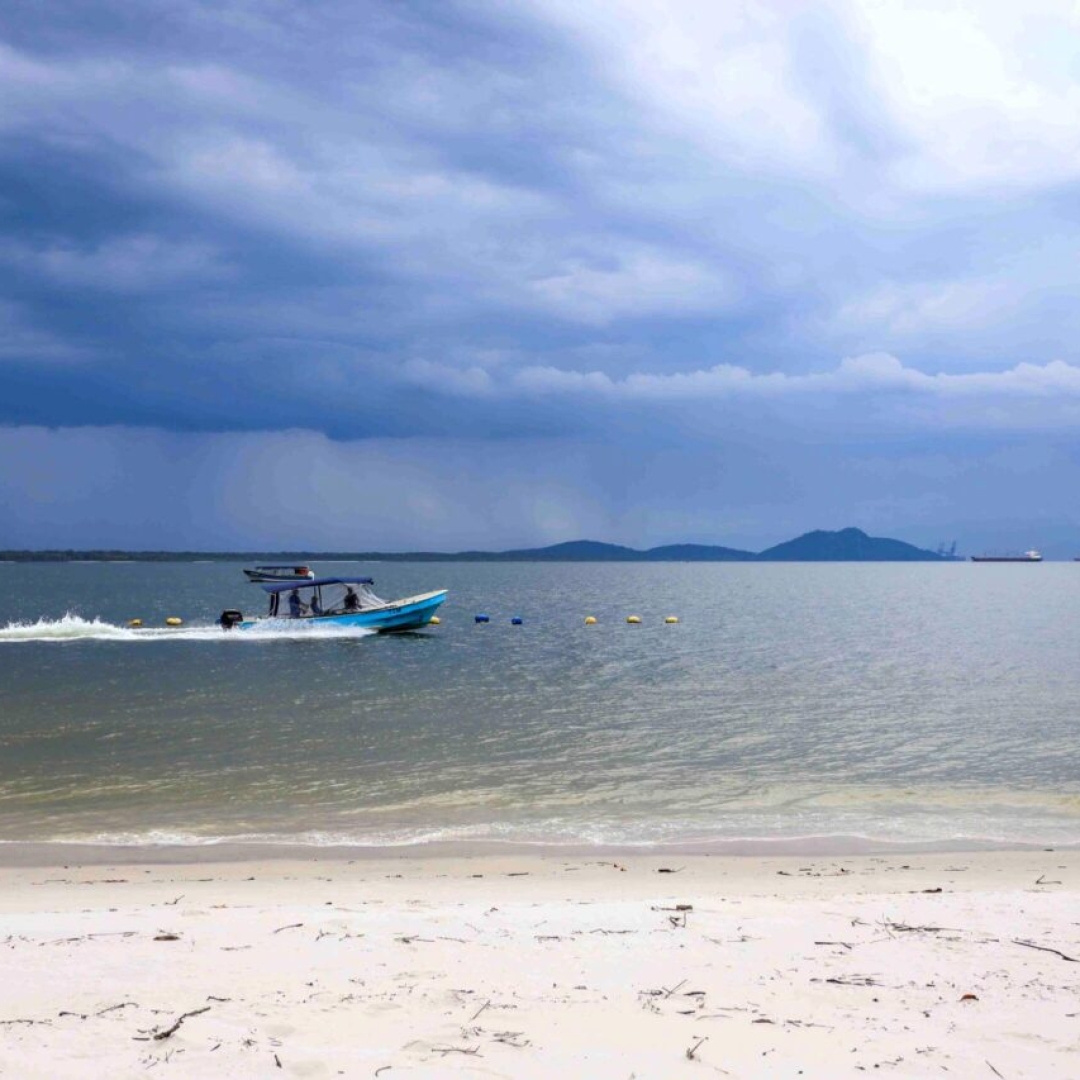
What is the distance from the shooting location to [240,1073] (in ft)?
18.2

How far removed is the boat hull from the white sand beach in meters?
38.6

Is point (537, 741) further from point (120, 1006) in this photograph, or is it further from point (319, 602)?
point (319, 602)

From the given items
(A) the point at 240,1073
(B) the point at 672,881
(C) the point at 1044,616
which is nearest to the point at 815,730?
(B) the point at 672,881

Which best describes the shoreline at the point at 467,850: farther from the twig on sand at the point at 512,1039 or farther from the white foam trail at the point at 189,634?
the white foam trail at the point at 189,634

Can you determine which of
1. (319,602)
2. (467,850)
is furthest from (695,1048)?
(319,602)

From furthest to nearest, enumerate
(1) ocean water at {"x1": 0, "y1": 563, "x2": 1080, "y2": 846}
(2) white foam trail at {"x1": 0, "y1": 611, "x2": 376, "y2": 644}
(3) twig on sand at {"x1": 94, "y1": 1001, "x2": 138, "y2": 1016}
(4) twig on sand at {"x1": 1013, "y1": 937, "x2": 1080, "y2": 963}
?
(2) white foam trail at {"x1": 0, "y1": 611, "x2": 376, "y2": 644} → (1) ocean water at {"x1": 0, "y1": 563, "x2": 1080, "y2": 846} → (4) twig on sand at {"x1": 1013, "y1": 937, "x2": 1080, "y2": 963} → (3) twig on sand at {"x1": 94, "y1": 1001, "x2": 138, "y2": 1016}

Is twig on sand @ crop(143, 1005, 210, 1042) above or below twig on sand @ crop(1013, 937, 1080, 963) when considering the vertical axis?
below

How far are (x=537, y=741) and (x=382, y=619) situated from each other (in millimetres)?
29575

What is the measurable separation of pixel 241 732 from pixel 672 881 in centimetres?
A: 1482

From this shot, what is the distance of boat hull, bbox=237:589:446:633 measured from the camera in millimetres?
49094

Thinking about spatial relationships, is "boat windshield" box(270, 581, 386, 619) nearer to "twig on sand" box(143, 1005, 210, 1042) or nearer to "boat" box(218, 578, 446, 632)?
"boat" box(218, 578, 446, 632)

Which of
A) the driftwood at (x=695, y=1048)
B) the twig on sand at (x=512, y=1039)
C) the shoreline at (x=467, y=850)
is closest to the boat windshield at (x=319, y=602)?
the shoreline at (x=467, y=850)

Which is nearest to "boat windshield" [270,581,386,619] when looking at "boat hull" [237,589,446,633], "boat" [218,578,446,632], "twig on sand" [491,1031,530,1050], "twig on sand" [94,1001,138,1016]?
"boat" [218,578,446,632]

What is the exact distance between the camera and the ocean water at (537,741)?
1480cm
